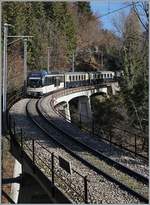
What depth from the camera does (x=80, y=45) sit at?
9712 centimetres

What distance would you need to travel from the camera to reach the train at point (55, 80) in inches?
1719

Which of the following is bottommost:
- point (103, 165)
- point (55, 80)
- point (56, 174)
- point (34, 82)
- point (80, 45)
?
point (103, 165)

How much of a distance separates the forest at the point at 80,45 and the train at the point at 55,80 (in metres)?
4.28

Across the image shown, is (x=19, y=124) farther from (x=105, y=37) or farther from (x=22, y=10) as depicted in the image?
(x=105, y=37)

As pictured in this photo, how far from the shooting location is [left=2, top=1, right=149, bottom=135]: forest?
41.7m

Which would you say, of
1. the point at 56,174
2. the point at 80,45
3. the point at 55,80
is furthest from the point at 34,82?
the point at 80,45

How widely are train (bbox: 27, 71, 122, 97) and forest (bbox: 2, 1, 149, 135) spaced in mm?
4275

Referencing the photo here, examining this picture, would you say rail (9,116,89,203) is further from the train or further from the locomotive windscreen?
the train

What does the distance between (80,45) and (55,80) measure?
49489 mm

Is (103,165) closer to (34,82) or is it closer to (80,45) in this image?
(34,82)

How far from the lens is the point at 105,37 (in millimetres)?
103062

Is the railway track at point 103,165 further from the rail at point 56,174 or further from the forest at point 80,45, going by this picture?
the forest at point 80,45

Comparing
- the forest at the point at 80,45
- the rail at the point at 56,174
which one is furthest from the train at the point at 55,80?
the rail at the point at 56,174

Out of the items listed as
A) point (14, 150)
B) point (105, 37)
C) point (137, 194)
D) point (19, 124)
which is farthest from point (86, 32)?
point (137, 194)
